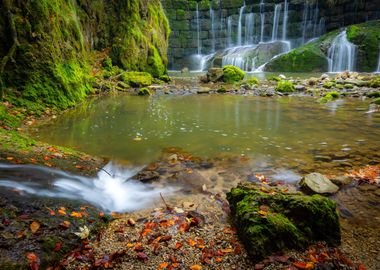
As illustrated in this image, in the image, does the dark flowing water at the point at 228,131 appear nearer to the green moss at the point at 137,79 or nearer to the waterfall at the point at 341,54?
the green moss at the point at 137,79

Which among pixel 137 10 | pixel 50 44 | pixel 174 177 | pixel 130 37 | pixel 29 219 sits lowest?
pixel 174 177

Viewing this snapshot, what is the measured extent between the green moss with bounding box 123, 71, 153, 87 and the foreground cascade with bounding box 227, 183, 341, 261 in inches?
518

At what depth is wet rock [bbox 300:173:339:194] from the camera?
11.6 ft

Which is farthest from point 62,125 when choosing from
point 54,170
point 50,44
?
point 54,170

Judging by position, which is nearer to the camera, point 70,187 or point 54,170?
point 70,187

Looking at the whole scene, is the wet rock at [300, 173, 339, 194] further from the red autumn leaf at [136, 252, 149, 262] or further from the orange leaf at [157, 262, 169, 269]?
the red autumn leaf at [136, 252, 149, 262]

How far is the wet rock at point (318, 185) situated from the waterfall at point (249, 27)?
1257 inches

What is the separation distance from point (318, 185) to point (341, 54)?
→ 2388cm

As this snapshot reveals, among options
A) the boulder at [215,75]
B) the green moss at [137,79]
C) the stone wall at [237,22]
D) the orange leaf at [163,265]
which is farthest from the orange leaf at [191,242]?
the stone wall at [237,22]

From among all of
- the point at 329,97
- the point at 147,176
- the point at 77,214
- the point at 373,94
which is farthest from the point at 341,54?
the point at 77,214

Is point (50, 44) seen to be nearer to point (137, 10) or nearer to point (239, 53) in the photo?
point (137, 10)

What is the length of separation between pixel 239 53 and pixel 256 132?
83.2 ft

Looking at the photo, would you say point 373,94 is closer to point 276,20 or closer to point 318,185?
point 318,185

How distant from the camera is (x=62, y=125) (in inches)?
272
